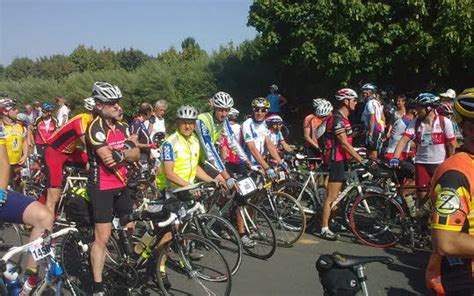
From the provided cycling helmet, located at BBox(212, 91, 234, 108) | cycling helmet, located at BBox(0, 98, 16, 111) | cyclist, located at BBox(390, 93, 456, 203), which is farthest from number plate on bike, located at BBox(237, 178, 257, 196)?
cycling helmet, located at BBox(0, 98, 16, 111)

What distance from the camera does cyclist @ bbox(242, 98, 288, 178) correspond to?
696cm

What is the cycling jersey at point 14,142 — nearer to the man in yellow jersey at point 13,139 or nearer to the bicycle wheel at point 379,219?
the man in yellow jersey at point 13,139

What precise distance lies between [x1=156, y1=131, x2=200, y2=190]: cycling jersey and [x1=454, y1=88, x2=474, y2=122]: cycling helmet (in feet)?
11.7

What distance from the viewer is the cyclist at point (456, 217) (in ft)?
6.60

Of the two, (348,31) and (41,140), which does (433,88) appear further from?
(41,140)

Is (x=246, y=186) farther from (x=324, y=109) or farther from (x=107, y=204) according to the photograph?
(x=324, y=109)

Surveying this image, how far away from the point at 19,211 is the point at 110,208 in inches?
42.0

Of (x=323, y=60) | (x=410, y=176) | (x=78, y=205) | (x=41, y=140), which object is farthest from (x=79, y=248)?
(x=323, y=60)

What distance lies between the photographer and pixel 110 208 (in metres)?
4.64

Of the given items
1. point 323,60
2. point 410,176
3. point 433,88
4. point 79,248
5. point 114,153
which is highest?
point 323,60

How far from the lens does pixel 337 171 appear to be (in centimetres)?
660

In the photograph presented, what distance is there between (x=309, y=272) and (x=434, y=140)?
251cm

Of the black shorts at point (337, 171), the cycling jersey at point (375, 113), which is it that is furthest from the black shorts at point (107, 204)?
the cycling jersey at point (375, 113)

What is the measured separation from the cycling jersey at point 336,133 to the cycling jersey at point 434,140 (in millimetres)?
982
